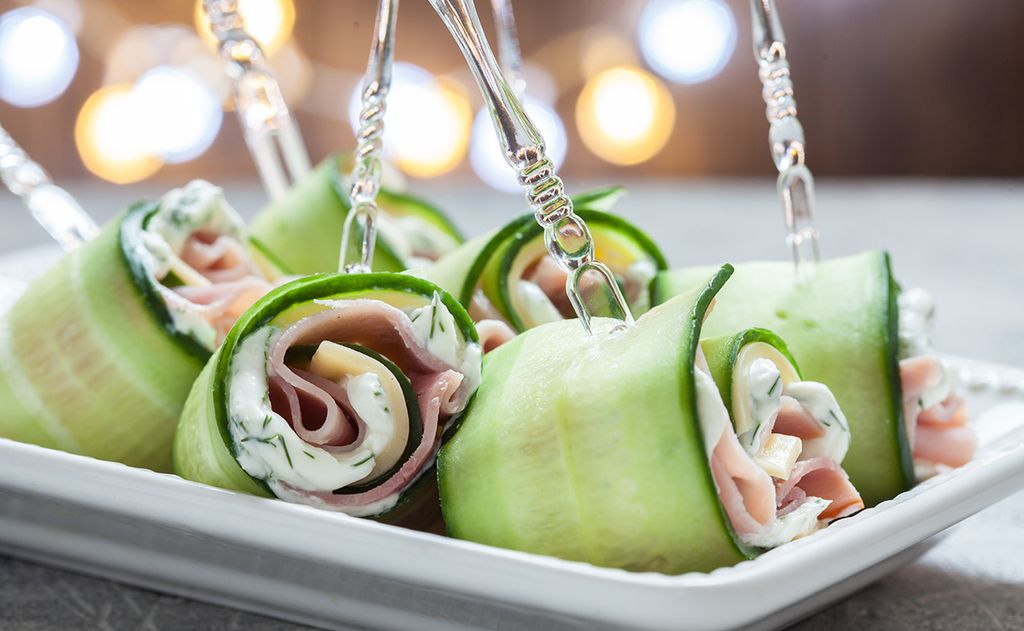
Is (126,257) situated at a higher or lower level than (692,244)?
higher

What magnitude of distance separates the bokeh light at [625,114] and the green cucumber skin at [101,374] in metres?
2.99

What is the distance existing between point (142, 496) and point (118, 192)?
10.7ft

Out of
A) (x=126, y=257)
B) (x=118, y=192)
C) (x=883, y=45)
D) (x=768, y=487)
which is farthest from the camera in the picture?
(x=118, y=192)

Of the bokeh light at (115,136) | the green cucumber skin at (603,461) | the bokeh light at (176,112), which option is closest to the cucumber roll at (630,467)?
the green cucumber skin at (603,461)

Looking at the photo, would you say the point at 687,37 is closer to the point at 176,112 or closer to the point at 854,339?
the point at 176,112

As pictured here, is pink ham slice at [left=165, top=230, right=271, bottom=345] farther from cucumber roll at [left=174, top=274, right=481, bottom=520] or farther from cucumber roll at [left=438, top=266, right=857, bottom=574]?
cucumber roll at [left=438, top=266, right=857, bottom=574]

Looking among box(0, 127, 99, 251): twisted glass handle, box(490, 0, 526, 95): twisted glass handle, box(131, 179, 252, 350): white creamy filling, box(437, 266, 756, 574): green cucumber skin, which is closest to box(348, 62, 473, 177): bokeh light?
box(490, 0, 526, 95): twisted glass handle

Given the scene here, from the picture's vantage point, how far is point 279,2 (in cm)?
371

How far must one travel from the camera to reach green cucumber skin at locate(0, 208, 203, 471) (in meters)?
0.88

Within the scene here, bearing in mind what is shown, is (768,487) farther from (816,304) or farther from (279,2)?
(279,2)

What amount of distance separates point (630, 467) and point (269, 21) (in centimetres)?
319

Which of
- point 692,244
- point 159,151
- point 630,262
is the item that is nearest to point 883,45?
point 692,244

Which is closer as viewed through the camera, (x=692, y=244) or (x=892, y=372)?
(x=892, y=372)

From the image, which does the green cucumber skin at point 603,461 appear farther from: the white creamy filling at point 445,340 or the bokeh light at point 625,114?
the bokeh light at point 625,114
